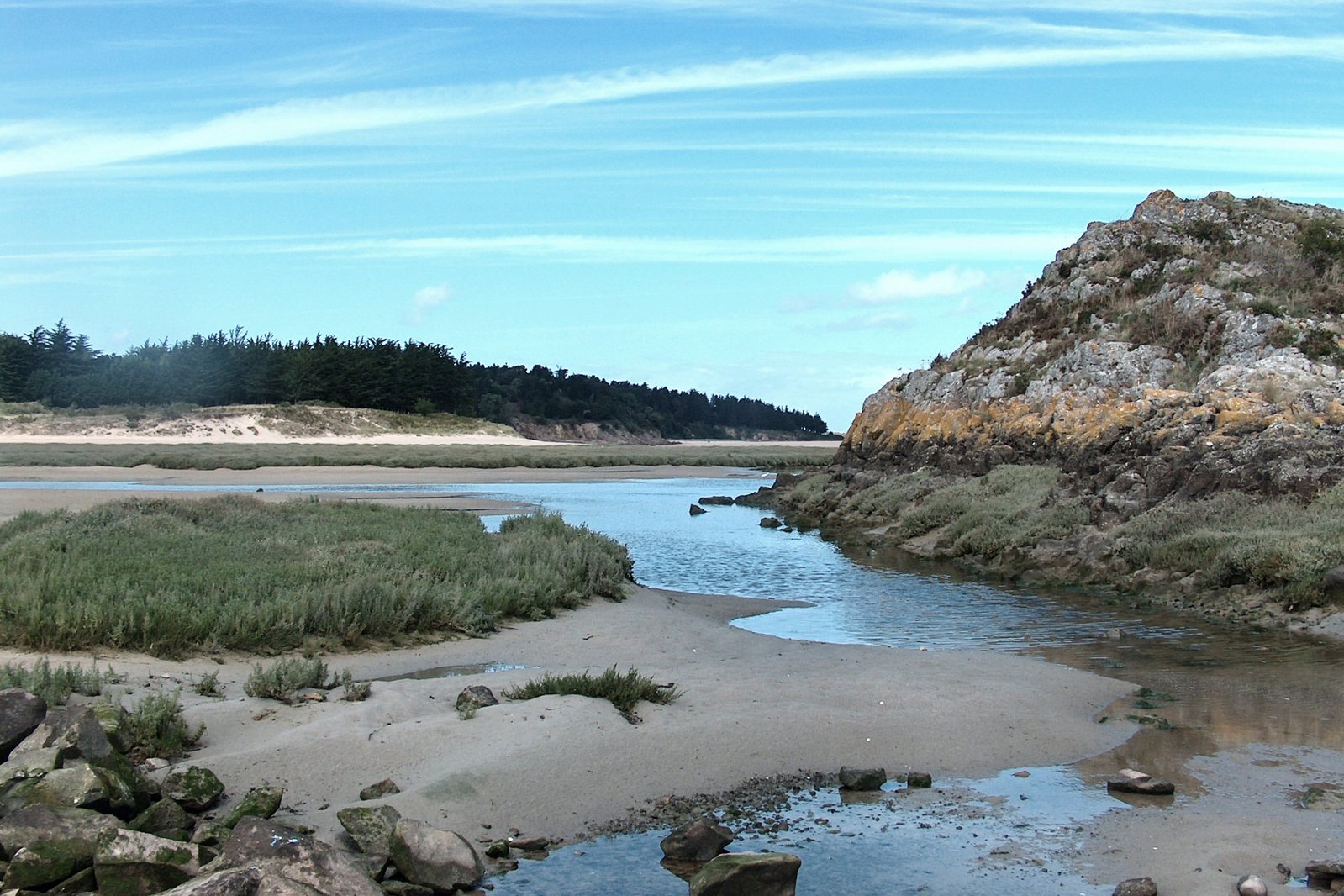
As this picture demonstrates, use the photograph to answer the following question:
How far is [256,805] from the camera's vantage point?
20.9ft

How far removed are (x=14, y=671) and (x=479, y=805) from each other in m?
3.94

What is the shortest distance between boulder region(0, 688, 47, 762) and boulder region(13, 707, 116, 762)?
55 millimetres

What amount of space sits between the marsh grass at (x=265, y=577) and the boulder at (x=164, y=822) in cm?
474

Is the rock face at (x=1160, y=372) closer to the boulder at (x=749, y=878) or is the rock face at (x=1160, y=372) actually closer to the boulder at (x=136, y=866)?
the boulder at (x=749, y=878)

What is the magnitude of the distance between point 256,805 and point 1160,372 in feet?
69.5

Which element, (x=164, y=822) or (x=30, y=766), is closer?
(x=164, y=822)

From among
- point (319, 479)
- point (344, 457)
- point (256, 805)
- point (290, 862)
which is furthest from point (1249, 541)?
point (344, 457)

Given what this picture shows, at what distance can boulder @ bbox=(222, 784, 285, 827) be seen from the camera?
20.5ft

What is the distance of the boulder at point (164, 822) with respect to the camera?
5.95 m

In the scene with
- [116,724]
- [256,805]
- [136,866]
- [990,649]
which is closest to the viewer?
[136,866]

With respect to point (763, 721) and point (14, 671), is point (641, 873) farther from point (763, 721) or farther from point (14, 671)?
point (14, 671)

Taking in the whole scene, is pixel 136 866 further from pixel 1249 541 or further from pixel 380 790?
pixel 1249 541

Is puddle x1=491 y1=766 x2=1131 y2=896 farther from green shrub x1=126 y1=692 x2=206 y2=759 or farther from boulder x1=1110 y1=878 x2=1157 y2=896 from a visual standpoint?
green shrub x1=126 y1=692 x2=206 y2=759

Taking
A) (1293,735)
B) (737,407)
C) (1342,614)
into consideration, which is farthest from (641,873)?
(737,407)
